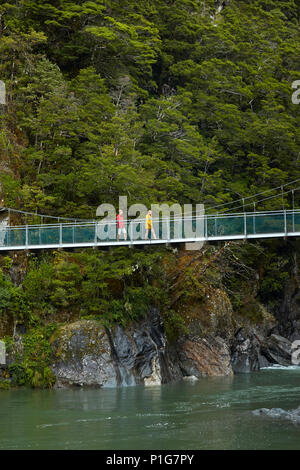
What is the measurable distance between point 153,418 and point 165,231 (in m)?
6.82

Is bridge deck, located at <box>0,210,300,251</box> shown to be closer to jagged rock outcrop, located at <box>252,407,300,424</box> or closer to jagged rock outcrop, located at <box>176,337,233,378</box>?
jagged rock outcrop, located at <box>252,407,300,424</box>

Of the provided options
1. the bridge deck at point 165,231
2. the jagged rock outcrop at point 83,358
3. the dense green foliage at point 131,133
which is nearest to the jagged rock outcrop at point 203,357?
the dense green foliage at point 131,133

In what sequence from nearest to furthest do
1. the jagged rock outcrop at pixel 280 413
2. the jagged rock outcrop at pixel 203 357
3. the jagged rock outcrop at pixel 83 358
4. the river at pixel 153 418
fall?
the river at pixel 153 418, the jagged rock outcrop at pixel 280 413, the jagged rock outcrop at pixel 83 358, the jagged rock outcrop at pixel 203 357

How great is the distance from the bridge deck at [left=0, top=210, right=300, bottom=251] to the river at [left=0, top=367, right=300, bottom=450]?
4.71 meters

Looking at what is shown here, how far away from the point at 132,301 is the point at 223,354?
4.56 meters

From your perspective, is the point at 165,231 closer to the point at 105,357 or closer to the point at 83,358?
the point at 105,357

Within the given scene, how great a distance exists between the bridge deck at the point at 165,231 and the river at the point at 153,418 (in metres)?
4.71

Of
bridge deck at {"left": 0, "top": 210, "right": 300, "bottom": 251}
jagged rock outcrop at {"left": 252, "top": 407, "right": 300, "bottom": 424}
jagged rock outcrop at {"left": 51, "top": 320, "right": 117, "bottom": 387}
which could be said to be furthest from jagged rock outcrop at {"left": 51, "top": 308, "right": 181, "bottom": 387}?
jagged rock outcrop at {"left": 252, "top": 407, "right": 300, "bottom": 424}

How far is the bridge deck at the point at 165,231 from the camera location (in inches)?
854

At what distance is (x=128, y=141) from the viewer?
28.3 m

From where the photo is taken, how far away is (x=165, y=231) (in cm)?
2253

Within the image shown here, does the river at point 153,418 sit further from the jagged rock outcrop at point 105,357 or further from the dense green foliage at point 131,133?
the dense green foliage at point 131,133

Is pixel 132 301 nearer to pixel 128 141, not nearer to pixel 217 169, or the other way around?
pixel 128 141

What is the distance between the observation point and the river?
48.1 feet
